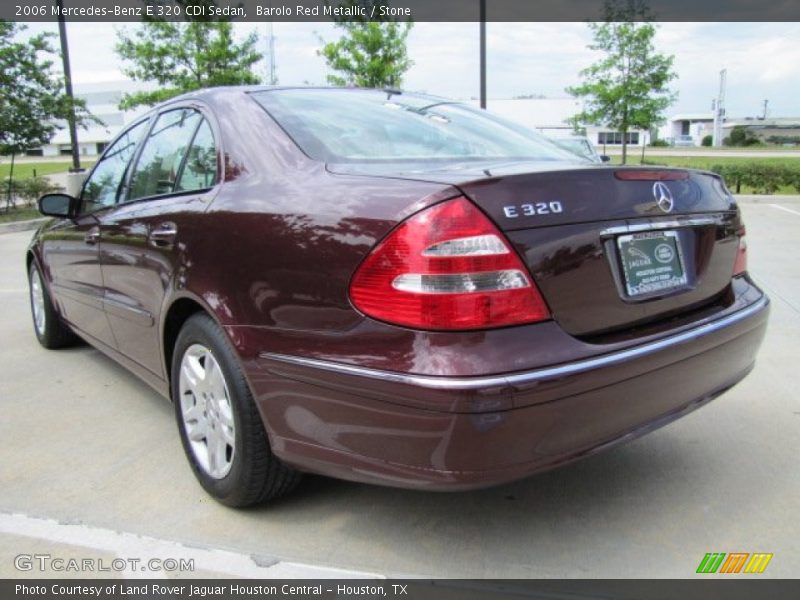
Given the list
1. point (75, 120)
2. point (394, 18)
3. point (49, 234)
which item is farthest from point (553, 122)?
point (49, 234)

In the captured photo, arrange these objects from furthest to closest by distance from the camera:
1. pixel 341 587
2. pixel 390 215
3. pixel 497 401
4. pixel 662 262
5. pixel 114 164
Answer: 1. pixel 114 164
2. pixel 662 262
3. pixel 341 587
4. pixel 390 215
5. pixel 497 401

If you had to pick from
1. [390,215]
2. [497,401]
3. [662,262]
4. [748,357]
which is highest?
[390,215]

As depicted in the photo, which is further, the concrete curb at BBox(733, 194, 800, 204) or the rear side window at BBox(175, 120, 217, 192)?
the concrete curb at BBox(733, 194, 800, 204)

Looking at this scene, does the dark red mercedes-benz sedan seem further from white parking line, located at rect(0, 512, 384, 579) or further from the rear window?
white parking line, located at rect(0, 512, 384, 579)

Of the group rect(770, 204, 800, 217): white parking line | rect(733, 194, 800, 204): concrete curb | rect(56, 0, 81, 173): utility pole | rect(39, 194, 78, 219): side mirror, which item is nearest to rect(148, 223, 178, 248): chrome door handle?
rect(39, 194, 78, 219): side mirror

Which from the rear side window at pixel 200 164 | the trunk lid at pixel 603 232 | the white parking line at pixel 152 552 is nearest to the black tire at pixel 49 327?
the rear side window at pixel 200 164

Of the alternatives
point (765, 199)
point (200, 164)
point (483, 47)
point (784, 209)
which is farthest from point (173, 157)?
point (765, 199)

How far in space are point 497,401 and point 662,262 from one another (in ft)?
2.90

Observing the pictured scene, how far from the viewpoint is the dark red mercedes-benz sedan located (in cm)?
191

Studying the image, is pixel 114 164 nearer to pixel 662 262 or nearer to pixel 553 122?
pixel 662 262

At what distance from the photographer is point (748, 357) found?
2691 mm

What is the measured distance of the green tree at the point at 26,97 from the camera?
1563 cm

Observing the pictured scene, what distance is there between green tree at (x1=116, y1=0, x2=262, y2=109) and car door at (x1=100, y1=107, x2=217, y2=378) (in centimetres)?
1675

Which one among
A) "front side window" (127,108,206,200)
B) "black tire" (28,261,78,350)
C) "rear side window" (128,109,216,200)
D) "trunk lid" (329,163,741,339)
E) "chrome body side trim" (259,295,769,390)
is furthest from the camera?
"black tire" (28,261,78,350)
